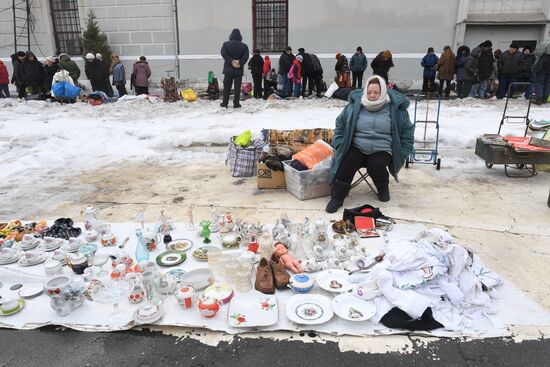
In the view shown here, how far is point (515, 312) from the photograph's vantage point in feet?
8.67

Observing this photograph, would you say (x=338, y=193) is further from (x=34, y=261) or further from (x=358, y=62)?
(x=358, y=62)

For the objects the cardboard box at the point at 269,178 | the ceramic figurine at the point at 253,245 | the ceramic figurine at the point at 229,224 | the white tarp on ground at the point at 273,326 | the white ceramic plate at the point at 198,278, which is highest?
the cardboard box at the point at 269,178

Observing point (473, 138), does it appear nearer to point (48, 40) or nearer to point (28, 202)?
point (28, 202)

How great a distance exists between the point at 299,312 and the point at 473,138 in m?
5.23

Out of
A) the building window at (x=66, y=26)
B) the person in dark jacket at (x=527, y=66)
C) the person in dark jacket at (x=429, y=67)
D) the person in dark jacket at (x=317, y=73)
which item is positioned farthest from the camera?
the building window at (x=66, y=26)

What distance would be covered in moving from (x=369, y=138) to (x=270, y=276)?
7.13ft

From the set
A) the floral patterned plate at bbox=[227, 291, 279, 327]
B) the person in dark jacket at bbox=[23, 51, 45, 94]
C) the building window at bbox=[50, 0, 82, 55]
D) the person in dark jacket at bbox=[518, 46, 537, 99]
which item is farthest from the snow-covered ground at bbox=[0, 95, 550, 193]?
the building window at bbox=[50, 0, 82, 55]

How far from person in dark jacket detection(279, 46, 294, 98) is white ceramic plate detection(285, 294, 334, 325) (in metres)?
9.65

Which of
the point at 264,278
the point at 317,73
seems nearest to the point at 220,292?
the point at 264,278

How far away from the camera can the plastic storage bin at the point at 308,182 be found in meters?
4.54

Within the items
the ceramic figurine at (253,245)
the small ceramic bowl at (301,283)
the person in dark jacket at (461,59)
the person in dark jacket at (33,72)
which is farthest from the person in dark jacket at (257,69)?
the small ceramic bowl at (301,283)

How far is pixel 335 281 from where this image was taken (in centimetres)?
296

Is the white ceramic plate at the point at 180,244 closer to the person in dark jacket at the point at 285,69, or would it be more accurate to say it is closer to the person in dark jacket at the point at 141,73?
the person in dark jacket at the point at 285,69

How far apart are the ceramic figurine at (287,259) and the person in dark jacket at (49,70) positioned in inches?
461
